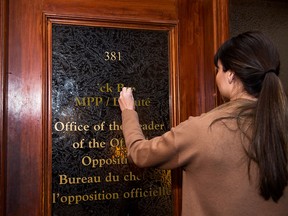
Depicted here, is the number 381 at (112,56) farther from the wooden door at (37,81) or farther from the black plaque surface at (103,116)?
the wooden door at (37,81)

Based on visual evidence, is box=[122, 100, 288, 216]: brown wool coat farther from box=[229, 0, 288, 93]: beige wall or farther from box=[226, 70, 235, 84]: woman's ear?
box=[229, 0, 288, 93]: beige wall

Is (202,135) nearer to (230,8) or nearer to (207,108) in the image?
(207,108)

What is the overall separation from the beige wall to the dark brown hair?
563mm

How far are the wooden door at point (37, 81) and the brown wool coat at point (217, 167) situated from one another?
479mm

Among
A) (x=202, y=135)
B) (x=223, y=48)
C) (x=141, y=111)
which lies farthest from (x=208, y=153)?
(x=141, y=111)

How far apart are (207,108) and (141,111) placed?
0.90 ft

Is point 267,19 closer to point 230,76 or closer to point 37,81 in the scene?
Result: point 230,76

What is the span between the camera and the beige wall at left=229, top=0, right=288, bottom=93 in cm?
159

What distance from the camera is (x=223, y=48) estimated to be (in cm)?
110

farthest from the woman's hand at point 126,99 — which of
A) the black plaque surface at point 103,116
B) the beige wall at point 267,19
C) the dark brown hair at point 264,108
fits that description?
the beige wall at point 267,19

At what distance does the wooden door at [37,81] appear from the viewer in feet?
4.29

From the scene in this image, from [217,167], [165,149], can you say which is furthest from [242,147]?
[165,149]

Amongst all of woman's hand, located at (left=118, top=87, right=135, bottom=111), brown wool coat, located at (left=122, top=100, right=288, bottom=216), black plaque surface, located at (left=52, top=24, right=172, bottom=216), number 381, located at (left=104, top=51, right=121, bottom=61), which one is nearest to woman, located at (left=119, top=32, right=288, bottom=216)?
brown wool coat, located at (left=122, top=100, right=288, bottom=216)

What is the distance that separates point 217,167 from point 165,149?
0.15 metres
